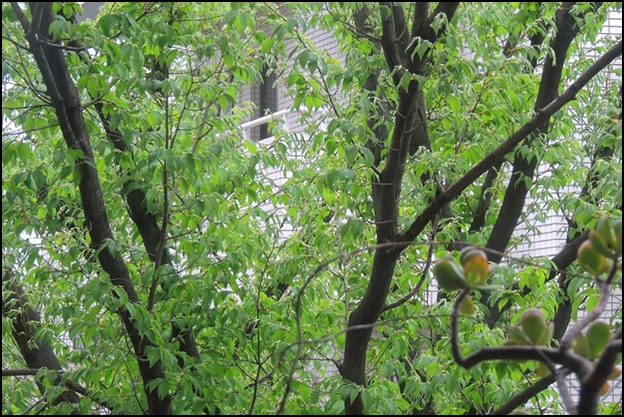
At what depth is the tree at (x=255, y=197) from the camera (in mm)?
3107

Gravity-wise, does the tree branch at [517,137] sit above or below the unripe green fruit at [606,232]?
above

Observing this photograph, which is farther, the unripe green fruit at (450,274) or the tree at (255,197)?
the tree at (255,197)

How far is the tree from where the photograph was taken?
3.11 metres

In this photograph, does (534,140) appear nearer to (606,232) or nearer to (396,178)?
(396,178)

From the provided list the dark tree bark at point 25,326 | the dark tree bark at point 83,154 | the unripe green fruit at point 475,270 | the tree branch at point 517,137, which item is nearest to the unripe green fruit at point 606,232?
the unripe green fruit at point 475,270

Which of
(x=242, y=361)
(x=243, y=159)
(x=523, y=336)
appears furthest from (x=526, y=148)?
(x=523, y=336)

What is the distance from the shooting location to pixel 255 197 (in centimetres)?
413

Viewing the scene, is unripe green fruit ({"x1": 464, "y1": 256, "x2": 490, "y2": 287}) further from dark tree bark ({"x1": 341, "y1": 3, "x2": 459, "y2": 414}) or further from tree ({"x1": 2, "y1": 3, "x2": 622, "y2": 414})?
dark tree bark ({"x1": 341, "y1": 3, "x2": 459, "y2": 414})

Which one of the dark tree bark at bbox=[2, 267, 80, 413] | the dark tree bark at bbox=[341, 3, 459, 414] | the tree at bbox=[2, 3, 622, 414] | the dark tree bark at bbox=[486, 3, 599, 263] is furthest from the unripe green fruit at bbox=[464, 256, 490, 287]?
the dark tree bark at bbox=[2, 267, 80, 413]

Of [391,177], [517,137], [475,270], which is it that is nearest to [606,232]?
[475,270]

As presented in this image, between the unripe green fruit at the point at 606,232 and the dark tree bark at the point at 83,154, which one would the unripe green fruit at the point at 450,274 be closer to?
the unripe green fruit at the point at 606,232

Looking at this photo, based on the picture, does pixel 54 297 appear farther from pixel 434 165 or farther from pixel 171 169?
pixel 434 165

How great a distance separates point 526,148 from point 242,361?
5.34ft

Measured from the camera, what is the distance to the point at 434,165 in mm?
3428
